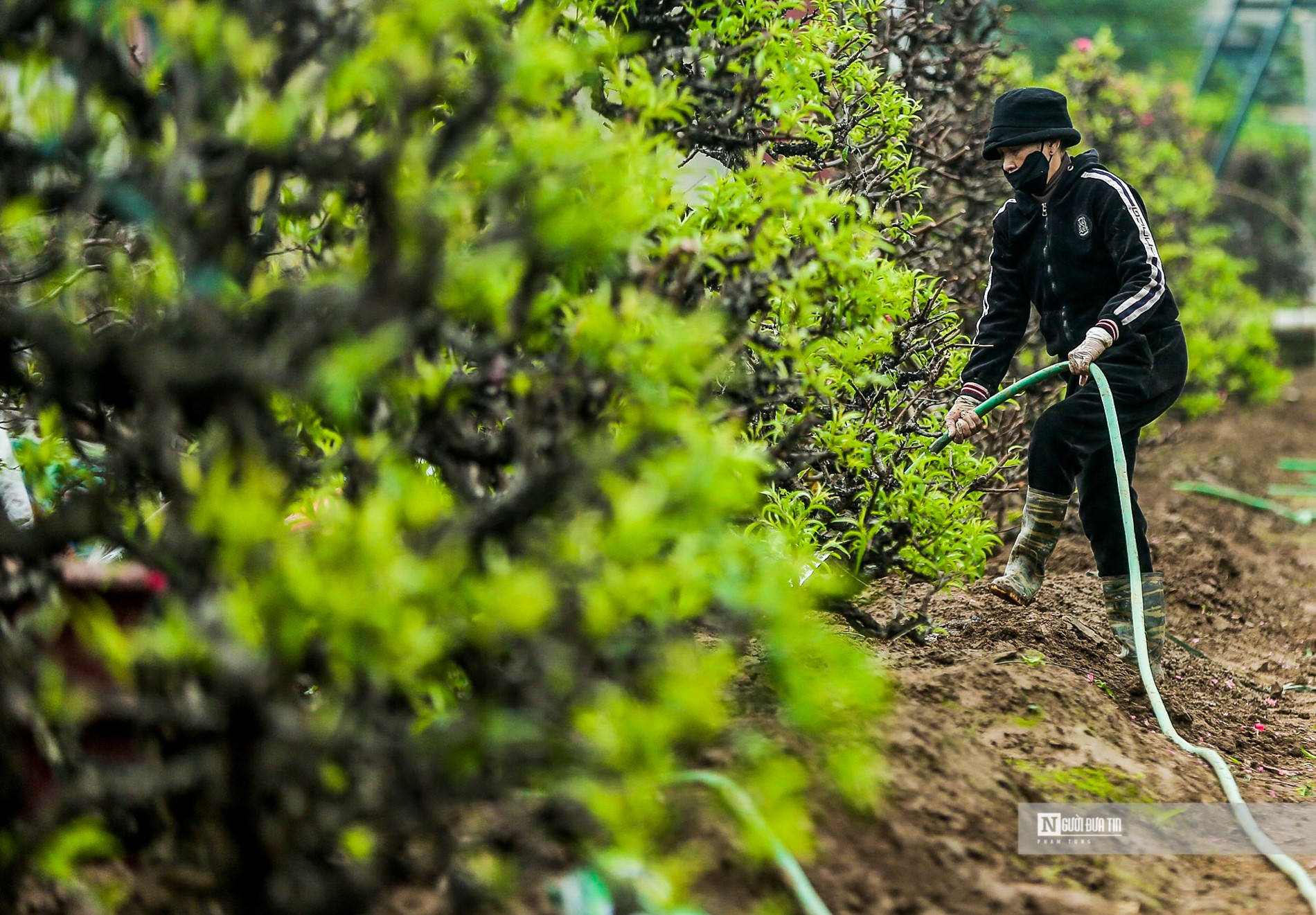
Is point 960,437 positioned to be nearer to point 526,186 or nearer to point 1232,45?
point 526,186

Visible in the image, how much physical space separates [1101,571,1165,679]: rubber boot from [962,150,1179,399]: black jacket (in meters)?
0.90

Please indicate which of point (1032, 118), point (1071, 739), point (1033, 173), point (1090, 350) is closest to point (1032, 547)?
point (1090, 350)

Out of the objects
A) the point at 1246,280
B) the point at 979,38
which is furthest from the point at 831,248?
the point at 1246,280

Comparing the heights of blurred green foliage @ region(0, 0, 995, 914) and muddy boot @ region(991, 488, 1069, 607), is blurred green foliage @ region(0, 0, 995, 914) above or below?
above

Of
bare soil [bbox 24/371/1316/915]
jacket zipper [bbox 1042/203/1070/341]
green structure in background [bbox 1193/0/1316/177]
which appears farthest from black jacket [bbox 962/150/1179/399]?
green structure in background [bbox 1193/0/1316/177]

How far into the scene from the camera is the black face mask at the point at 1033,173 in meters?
4.52

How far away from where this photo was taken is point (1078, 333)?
467 cm

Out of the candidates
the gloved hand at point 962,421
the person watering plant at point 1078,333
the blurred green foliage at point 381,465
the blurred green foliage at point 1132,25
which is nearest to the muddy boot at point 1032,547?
the person watering plant at point 1078,333

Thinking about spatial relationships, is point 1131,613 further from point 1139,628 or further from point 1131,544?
point 1131,544

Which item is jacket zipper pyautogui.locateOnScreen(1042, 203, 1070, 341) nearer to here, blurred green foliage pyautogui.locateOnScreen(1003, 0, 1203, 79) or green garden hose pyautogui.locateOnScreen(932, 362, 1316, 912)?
green garden hose pyautogui.locateOnScreen(932, 362, 1316, 912)

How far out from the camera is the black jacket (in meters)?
4.36

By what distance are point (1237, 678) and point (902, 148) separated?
108 inches

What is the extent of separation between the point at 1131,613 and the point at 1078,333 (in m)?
1.09

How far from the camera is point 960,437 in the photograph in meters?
4.49
